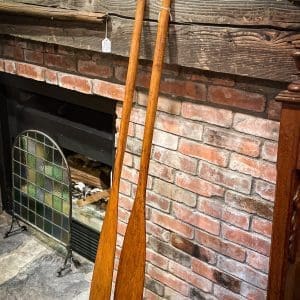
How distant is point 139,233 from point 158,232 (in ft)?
0.78

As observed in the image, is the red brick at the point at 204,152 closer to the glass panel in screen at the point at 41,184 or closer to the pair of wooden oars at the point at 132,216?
the pair of wooden oars at the point at 132,216

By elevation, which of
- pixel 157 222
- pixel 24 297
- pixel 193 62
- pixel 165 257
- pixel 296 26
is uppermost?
pixel 296 26

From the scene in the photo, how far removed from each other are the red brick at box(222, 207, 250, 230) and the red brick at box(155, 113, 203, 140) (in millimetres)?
276

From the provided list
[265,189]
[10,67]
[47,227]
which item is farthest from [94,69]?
[47,227]

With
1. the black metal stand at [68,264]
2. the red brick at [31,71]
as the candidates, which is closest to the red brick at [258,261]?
the black metal stand at [68,264]

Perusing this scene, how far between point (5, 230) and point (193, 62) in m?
1.76

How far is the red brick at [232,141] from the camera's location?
1.33m

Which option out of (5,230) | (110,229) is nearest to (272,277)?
(110,229)

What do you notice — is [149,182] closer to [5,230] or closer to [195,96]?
[195,96]

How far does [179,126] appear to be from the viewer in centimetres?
152

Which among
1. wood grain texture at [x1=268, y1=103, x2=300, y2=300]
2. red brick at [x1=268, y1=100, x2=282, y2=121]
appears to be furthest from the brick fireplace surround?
wood grain texture at [x1=268, y1=103, x2=300, y2=300]

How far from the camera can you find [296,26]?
43.6 inches

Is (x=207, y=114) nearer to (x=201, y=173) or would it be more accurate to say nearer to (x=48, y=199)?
(x=201, y=173)

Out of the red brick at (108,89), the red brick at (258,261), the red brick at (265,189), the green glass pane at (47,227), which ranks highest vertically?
the red brick at (108,89)
